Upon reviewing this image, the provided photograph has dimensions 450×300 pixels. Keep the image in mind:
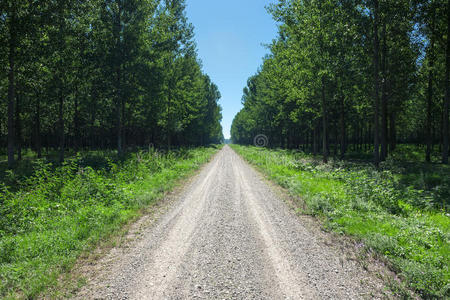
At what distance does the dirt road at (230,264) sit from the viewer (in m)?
3.77

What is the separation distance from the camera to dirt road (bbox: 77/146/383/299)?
3.77 metres

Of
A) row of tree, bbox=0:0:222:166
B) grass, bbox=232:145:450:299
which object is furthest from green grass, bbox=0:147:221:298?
row of tree, bbox=0:0:222:166

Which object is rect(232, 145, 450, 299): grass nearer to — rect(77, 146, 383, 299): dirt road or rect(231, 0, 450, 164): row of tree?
rect(77, 146, 383, 299): dirt road

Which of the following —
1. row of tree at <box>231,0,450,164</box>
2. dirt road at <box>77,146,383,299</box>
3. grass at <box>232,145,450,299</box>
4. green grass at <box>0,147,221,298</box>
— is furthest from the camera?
row of tree at <box>231,0,450,164</box>

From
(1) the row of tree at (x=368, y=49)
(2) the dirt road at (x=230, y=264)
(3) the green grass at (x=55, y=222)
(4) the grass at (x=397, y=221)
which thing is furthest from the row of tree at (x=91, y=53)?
(4) the grass at (x=397, y=221)

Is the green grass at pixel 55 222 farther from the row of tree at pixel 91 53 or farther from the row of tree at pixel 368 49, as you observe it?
the row of tree at pixel 368 49

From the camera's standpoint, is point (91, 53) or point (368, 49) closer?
point (368, 49)

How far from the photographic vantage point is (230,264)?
4617 mm

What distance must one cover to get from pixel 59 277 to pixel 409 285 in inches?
261

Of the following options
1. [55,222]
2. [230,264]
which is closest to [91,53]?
[55,222]

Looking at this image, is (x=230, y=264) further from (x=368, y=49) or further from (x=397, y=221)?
(x=368, y=49)

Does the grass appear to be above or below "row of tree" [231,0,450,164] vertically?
below

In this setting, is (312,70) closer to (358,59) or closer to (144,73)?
(358,59)

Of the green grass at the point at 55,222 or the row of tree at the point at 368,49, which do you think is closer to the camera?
the green grass at the point at 55,222
